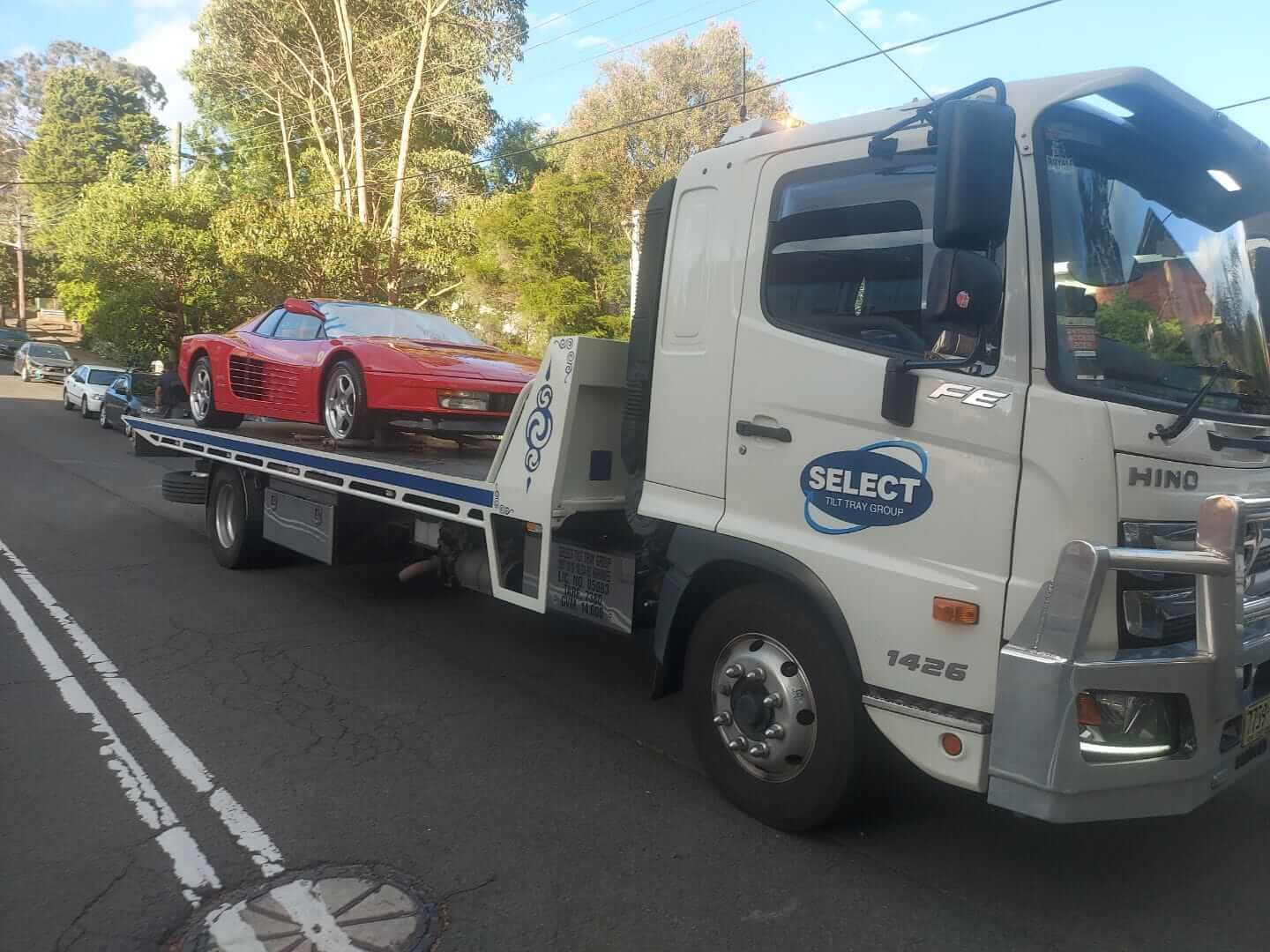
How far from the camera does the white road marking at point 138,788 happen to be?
343 cm

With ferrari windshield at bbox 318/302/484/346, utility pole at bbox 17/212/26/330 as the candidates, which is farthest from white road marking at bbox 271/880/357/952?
utility pole at bbox 17/212/26/330

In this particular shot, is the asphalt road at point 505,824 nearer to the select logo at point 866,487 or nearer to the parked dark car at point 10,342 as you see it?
the select logo at point 866,487

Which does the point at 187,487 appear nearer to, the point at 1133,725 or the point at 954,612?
the point at 954,612

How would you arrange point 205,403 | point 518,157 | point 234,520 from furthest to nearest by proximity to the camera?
point 518,157 → point 205,403 → point 234,520

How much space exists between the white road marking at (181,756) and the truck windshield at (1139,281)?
3.16 metres

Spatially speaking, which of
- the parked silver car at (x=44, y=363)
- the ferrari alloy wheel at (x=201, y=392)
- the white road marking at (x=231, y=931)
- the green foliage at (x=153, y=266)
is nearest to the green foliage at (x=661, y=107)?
the green foliage at (x=153, y=266)

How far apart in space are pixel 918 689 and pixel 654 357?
1807 millimetres

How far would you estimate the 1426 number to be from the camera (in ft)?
10.3

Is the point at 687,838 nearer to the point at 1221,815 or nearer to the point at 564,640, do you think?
the point at 1221,815

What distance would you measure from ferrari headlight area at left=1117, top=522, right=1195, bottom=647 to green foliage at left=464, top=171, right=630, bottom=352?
19634 millimetres

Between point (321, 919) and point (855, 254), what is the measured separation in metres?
2.86

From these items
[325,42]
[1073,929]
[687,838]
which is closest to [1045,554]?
[1073,929]

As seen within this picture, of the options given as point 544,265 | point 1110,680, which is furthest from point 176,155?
point 1110,680

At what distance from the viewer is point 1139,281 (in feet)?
10.6
